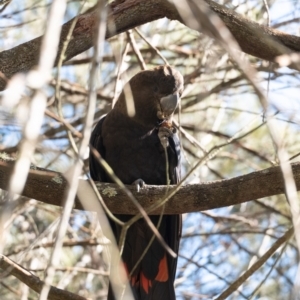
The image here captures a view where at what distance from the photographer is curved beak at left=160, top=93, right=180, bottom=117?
3.65 metres

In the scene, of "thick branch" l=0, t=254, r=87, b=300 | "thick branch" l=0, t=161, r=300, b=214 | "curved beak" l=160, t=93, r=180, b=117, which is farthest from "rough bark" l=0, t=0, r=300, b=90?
"thick branch" l=0, t=254, r=87, b=300

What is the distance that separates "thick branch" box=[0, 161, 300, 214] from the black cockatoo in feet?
2.18

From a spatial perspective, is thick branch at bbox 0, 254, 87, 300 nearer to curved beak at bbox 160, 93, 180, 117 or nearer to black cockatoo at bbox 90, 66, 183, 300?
black cockatoo at bbox 90, 66, 183, 300

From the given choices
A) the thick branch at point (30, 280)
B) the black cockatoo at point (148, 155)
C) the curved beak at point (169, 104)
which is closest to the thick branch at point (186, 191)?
the thick branch at point (30, 280)

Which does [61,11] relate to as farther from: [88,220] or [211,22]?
[88,220]

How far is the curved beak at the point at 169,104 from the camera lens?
144 inches

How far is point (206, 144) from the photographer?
4590 mm

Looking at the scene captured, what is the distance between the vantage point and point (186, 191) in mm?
2789

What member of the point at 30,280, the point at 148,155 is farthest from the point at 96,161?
the point at 30,280

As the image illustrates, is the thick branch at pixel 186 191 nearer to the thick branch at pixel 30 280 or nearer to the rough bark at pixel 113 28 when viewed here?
the thick branch at pixel 30 280

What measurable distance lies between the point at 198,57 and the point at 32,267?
206 cm

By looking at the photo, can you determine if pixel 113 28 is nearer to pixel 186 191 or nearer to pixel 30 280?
pixel 186 191

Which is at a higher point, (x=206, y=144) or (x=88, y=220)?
(x=206, y=144)

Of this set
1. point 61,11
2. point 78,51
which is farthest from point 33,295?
point 61,11
